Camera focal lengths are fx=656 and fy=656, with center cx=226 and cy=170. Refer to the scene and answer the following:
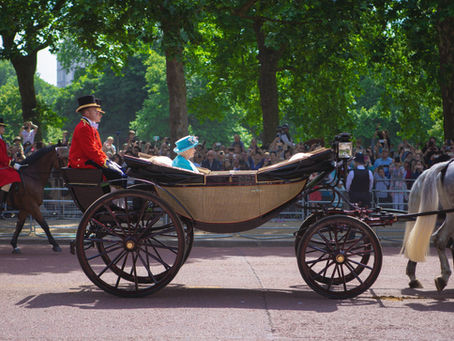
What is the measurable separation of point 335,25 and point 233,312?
11.6 m

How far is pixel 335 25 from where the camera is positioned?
16484mm

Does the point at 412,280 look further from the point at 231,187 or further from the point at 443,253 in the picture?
the point at 231,187

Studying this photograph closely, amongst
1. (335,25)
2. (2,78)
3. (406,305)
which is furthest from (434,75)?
(2,78)

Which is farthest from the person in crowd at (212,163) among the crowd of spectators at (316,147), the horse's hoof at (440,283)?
the horse's hoof at (440,283)

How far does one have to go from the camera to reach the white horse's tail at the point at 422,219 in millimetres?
7449

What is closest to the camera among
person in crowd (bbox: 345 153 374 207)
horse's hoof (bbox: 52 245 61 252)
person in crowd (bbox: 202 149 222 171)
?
horse's hoof (bbox: 52 245 61 252)

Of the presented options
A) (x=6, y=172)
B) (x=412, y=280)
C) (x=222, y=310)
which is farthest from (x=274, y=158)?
(x=222, y=310)

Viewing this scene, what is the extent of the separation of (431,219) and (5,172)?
735cm

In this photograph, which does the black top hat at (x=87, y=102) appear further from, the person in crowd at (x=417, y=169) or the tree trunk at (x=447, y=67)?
the tree trunk at (x=447, y=67)

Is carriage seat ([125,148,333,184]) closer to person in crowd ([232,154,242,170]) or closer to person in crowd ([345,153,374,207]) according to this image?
person in crowd ([345,153,374,207])

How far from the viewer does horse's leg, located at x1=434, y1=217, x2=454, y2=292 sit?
24.5 ft

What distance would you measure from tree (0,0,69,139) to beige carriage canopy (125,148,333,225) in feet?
43.9

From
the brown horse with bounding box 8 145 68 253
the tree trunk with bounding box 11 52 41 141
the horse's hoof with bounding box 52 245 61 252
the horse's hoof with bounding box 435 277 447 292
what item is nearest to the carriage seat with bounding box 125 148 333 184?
the horse's hoof with bounding box 435 277 447 292

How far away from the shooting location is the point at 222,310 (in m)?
6.52
